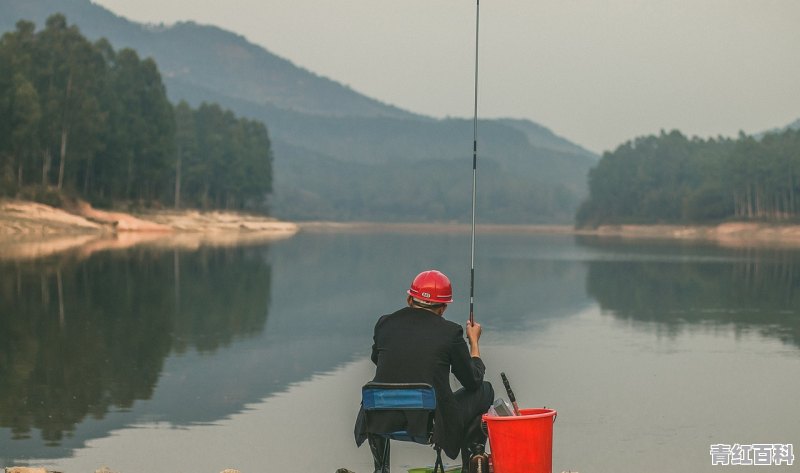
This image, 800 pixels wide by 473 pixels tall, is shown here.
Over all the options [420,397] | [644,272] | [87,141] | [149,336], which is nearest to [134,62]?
[87,141]

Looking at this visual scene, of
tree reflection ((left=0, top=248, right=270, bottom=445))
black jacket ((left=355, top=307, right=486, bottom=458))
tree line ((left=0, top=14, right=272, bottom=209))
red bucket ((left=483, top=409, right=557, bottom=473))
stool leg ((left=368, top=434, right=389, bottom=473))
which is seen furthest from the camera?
tree line ((left=0, top=14, right=272, bottom=209))

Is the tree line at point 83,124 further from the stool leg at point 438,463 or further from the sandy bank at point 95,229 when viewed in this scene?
the stool leg at point 438,463

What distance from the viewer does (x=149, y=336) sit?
916 inches

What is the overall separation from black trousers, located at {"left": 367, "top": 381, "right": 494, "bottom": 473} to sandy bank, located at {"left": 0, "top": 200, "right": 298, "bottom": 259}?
4205cm

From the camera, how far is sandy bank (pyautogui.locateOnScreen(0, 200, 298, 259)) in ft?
207

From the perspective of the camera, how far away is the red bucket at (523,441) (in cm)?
871

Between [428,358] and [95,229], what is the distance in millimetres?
88292

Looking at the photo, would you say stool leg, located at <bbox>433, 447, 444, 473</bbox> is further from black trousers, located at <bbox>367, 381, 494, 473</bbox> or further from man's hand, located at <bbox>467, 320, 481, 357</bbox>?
man's hand, located at <bbox>467, 320, 481, 357</bbox>

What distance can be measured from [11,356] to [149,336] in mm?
4147

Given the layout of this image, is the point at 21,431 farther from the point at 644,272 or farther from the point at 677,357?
the point at 644,272

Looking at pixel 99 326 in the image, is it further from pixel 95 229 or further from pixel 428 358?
pixel 95 229

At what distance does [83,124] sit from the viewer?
9869 centimetres

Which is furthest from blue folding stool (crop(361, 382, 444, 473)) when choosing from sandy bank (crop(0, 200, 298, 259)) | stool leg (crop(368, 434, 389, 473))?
sandy bank (crop(0, 200, 298, 259))

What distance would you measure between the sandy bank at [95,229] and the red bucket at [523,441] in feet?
140
